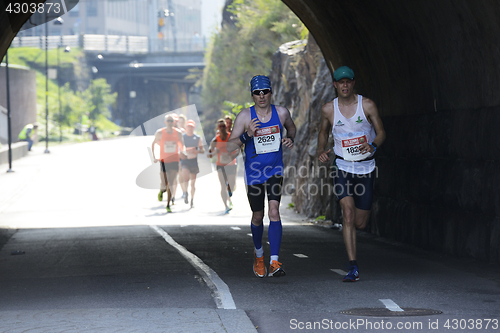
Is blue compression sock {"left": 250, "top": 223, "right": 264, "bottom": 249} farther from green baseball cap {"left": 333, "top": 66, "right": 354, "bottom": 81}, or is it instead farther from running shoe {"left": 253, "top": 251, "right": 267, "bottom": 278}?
green baseball cap {"left": 333, "top": 66, "right": 354, "bottom": 81}

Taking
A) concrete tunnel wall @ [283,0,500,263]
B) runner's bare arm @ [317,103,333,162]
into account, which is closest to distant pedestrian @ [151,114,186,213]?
concrete tunnel wall @ [283,0,500,263]

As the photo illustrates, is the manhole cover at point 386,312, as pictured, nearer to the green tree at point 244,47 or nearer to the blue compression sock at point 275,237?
the blue compression sock at point 275,237

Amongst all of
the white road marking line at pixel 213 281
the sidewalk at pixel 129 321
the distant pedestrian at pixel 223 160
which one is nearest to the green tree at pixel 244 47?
the distant pedestrian at pixel 223 160

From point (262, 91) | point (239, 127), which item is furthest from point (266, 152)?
point (262, 91)

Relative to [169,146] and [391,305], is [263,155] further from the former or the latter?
[169,146]

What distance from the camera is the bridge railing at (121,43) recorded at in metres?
91.4

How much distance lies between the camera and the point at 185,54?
9525 centimetres

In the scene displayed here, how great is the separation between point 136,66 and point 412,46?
286 ft

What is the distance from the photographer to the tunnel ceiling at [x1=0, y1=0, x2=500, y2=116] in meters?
8.50

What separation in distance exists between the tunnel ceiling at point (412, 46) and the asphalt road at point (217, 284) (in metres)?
2.13

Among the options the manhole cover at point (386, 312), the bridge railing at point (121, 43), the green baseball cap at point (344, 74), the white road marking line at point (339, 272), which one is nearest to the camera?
the manhole cover at point (386, 312)

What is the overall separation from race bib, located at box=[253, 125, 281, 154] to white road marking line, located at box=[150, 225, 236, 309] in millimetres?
1350

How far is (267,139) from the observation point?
7.51 m

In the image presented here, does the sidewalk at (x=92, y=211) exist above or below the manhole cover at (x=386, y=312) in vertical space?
below
